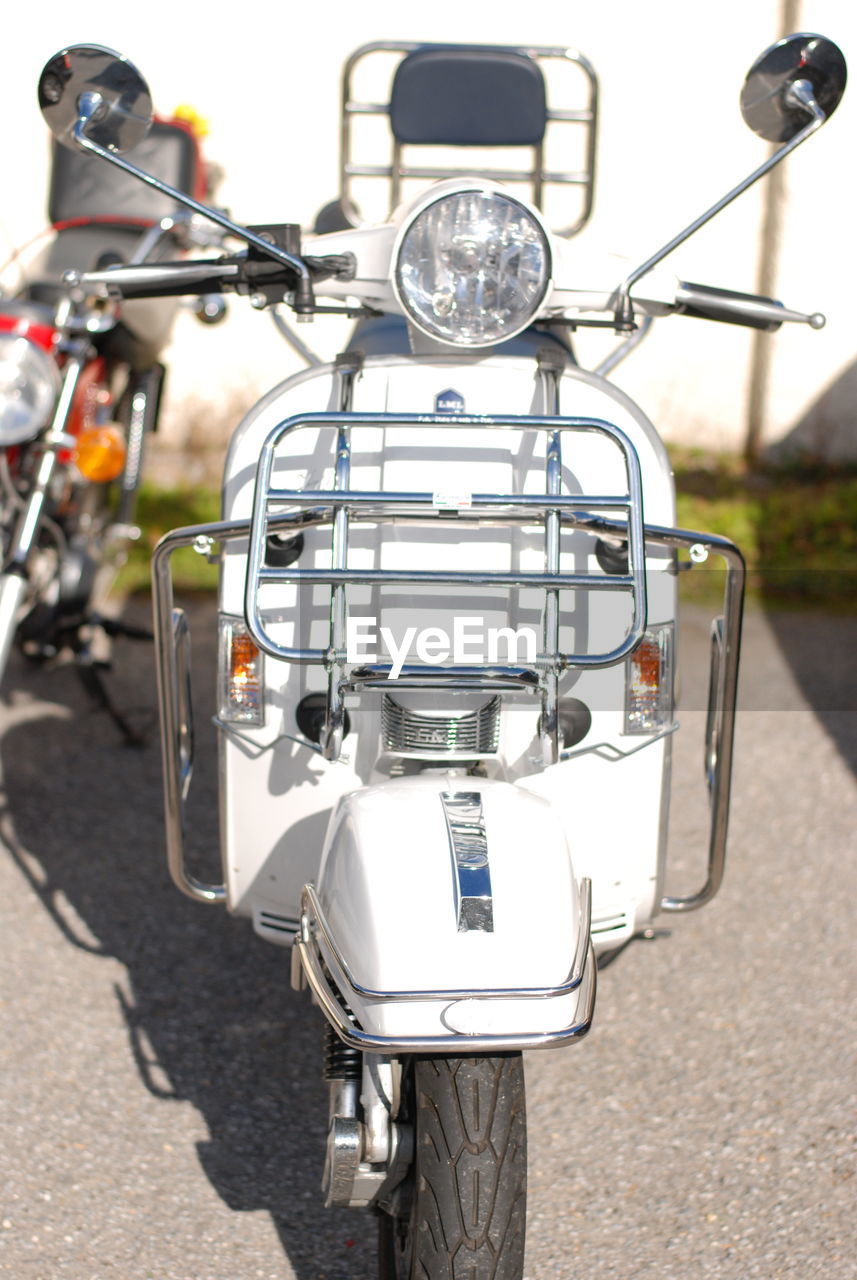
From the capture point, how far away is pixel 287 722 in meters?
2.20

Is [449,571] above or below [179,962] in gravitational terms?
above

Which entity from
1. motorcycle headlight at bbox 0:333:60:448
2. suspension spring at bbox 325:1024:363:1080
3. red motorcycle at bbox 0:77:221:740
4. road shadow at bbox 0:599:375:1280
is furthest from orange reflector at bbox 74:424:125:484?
suspension spring at bbox 325:1024:363:1080

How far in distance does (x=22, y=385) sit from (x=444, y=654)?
1701mm

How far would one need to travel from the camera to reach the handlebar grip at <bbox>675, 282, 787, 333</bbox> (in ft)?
7.91

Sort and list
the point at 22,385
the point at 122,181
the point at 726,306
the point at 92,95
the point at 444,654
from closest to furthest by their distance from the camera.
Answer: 1. the point at 444,654
2. the point at 92,95
3. the point at 726,306
4. the point at 22,385
5. the point at 122,181

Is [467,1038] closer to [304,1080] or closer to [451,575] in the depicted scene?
[451,575]

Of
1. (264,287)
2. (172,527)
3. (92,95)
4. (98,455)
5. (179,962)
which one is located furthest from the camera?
(172,527)

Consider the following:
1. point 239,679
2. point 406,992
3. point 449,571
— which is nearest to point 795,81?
point 449,571

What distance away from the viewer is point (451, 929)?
5.36ft

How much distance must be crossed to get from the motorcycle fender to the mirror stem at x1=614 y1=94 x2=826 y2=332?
0.91 m

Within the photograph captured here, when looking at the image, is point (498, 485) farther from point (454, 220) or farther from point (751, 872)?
point (751, 872)

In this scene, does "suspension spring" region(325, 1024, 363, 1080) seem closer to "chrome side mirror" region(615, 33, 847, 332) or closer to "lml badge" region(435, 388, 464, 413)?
"lml badge" region(435, 388, 464, 413)

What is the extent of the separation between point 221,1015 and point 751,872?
4.67 ft

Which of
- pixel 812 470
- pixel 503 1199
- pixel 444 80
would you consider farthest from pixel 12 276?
pixel 812 470
